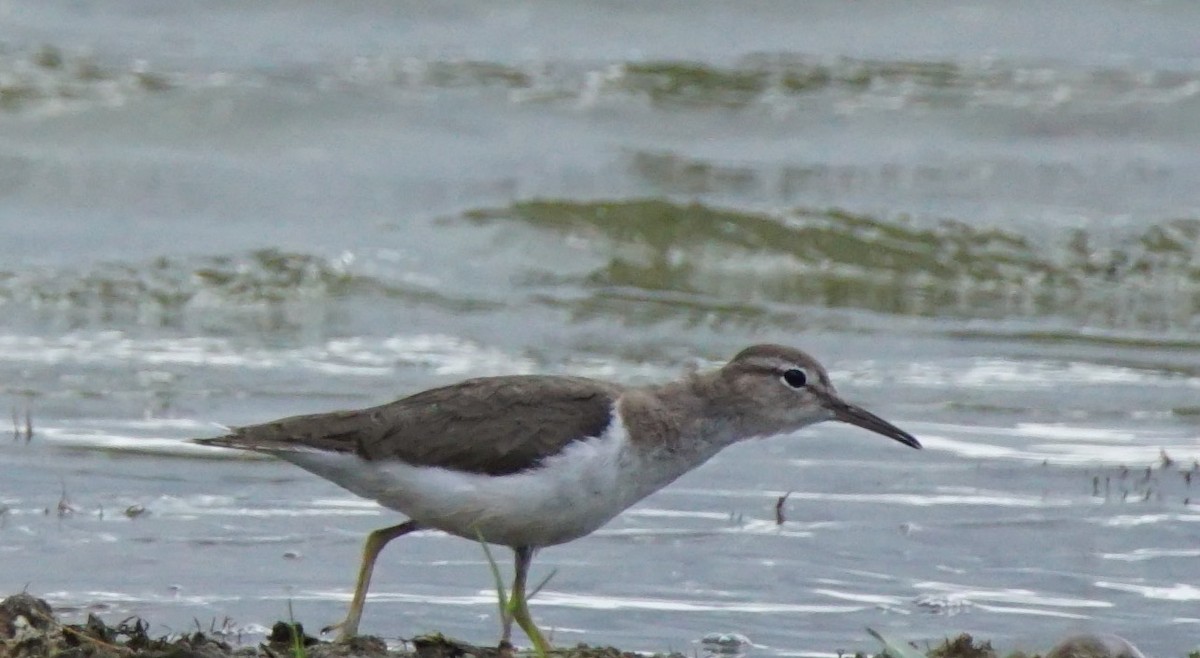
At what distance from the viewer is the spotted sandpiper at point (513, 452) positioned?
5.98 m

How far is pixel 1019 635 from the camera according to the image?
6516mm

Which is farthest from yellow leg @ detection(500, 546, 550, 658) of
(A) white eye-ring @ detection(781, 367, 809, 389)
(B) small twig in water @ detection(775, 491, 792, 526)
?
(B) small twig in water @ detection(775, 491, 792, 526)

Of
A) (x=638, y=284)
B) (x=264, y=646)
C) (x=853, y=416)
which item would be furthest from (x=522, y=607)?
(x=638, y=284)

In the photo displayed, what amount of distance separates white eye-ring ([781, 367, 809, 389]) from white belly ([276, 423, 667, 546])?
82 centimetres

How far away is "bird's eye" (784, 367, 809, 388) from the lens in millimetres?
6789

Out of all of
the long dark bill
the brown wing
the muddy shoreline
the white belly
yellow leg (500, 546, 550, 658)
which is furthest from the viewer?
the long dark bill

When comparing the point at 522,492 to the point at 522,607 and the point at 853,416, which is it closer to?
the point at 522,607

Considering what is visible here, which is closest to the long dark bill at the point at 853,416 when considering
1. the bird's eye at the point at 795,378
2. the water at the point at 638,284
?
the bird's eye at the point at 795,378

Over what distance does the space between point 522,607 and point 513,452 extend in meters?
0.50

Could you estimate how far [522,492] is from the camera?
19.6ft

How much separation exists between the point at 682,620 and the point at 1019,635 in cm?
117

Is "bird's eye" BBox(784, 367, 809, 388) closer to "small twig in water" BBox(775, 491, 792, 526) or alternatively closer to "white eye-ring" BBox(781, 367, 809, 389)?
"white eye-ring" BBox(781, 367, 809, 389)

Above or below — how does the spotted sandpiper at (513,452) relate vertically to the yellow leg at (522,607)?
above

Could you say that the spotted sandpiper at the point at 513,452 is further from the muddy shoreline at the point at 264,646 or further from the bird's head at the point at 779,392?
the muddy shoreline at the point at 264,646
